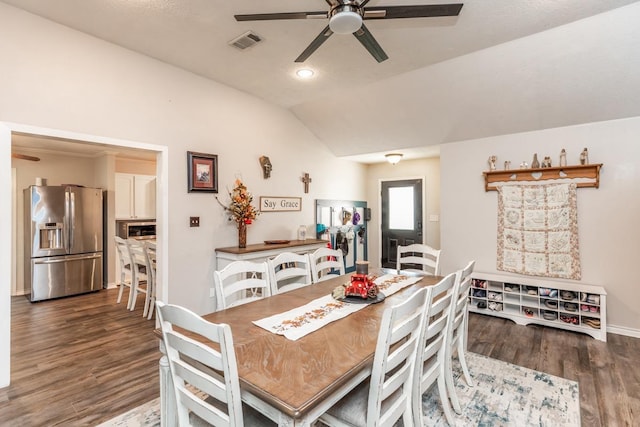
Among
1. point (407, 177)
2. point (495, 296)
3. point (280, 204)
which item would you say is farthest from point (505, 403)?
point (407, 177)

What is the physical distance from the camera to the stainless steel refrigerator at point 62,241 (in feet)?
15.0

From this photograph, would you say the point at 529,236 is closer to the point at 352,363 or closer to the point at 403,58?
the point at 403,58

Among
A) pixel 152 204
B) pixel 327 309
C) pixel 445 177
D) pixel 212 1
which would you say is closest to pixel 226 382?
pixel 327 309

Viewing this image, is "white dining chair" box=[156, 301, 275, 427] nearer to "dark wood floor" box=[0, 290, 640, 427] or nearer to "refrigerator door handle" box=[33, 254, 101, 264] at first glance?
"dark wood floor" box=[0, 290, 640, 427]

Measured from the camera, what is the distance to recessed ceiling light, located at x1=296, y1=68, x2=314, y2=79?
331 cm

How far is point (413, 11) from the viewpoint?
1.78 m

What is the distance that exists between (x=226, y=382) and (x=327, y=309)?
895 millimetres

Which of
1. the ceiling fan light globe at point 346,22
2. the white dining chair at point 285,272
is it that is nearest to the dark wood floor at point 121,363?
the white dining chair at point 285,272

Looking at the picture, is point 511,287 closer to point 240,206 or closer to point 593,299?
point 593,299

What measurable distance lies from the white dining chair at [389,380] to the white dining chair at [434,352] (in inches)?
3.2

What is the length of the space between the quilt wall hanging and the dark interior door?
6.48 feet

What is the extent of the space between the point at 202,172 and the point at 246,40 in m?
1.50

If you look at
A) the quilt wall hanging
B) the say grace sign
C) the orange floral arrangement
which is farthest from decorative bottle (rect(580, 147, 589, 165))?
the orange floral arrangement

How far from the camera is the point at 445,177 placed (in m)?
4.44
